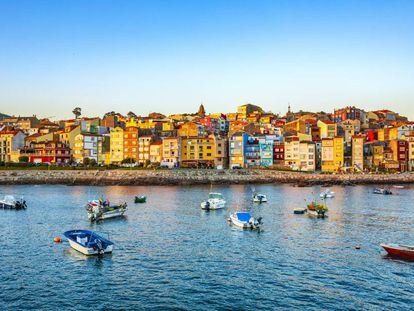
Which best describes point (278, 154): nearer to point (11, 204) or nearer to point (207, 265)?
point (11, 204)

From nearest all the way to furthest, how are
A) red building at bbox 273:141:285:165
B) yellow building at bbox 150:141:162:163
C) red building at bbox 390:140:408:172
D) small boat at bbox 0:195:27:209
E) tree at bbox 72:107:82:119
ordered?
1. small boat at bbox 0:195:27:209
2. red building at bbox 390:140:408:172
3. yellow building at bbox 150:141:162:163
4. red building at bbox 273:141:285:165
5. tree at bbox 72:107:82:119

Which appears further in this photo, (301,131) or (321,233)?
(301,131)

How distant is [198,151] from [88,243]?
88538mm

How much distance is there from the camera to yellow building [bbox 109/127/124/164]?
123m

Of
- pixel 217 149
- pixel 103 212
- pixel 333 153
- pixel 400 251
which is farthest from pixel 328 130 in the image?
pixel 400 251

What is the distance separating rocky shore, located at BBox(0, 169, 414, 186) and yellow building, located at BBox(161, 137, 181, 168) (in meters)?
10.8

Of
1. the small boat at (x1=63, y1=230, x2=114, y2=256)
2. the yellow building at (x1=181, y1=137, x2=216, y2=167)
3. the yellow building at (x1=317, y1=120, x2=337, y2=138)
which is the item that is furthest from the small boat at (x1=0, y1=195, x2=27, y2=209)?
the yellow building at (x1=317, y1=120, x2=337, y2=138)

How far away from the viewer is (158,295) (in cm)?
Result: 2225

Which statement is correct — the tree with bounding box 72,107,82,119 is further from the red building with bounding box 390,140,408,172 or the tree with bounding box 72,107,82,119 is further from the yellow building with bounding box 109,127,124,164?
the red building with bounding box 390,140,408,172

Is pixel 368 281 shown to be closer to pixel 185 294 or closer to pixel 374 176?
pixel 185 294

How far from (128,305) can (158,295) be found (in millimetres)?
1776

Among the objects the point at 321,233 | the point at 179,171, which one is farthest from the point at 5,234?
the point at 179,171

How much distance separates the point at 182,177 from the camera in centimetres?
10256

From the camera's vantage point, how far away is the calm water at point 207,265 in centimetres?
2180
